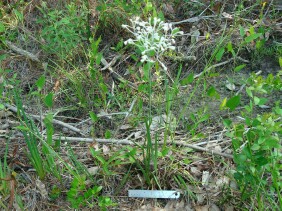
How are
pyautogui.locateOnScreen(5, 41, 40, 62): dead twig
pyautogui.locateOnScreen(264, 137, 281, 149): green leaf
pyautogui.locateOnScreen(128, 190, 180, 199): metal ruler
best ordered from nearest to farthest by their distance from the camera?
pyautogui.locateOnScreen(264, 137, 281, 149): green leaf → pyautogui.locateOnScreen(128, 190, 180, 199): metal ruler → pyautogui.locateOnScreen(5, 41, 40, 62): dead twig

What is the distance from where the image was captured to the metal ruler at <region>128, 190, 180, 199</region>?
201 cm

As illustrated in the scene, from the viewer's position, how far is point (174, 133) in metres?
2.26

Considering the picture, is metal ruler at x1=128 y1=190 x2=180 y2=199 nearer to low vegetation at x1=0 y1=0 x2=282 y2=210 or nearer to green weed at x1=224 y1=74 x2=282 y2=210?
low vegetation at x1=0 y1=0 x2=282 y2=210

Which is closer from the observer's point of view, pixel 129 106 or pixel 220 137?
pixel 220 137

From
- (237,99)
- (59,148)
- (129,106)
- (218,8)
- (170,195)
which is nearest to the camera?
(237,99)

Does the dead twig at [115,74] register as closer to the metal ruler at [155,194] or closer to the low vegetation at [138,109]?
the low vegetation at [138,109]

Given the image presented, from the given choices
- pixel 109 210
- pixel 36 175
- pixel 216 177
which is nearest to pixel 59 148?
pixel 36 175

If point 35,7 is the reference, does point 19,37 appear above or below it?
below

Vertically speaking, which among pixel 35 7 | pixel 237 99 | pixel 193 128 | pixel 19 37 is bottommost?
pixel 193 128

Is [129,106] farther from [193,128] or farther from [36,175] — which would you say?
[36,175]

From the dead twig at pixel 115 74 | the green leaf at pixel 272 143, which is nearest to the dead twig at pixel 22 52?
the dead twig at pixel 115 74

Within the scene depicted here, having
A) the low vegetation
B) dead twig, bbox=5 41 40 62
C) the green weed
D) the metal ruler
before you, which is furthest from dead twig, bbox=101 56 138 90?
the green weed

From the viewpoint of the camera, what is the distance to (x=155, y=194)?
203 cm

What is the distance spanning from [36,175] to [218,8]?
187 cm
